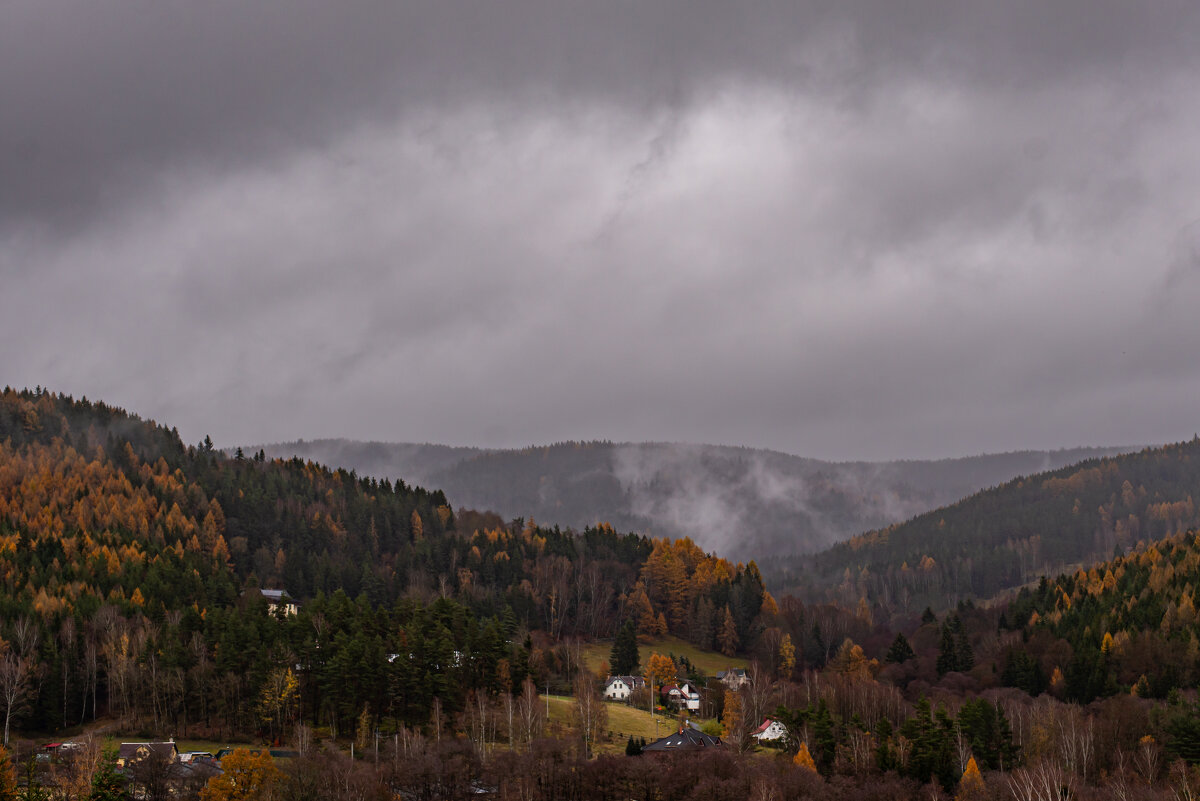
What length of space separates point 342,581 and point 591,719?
88.9 meters

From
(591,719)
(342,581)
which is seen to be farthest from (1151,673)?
(342,581)

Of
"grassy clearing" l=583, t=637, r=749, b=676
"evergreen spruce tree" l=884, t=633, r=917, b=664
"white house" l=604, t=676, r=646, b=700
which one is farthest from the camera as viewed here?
"grassy clearing" l=583, t=637, r=749, b=676

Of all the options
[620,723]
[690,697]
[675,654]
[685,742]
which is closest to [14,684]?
[620,723]

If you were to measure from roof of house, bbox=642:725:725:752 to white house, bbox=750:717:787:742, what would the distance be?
14.8 feet

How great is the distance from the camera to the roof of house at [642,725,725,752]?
4367 inches

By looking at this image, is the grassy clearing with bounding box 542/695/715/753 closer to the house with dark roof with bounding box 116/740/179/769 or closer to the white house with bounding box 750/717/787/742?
the white house with bounding box 750/717/787/742

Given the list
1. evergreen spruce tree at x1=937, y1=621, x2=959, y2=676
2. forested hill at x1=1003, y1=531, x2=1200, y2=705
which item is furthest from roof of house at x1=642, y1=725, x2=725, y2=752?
forested hill at x1=1003, y1=531, x2=1200, y2=705

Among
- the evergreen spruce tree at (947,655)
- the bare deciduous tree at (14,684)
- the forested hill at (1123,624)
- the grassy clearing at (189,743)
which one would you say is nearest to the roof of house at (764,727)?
the evergreen spruce tree at (947,655)

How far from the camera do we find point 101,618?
130500mm

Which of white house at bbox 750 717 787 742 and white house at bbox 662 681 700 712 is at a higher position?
white house at bbox 662 681 700 712

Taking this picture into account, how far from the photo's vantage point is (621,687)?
15500 cm

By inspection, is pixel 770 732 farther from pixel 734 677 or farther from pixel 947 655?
pixel 947 655

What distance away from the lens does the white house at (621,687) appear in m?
153

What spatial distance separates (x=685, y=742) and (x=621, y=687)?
40.6m
